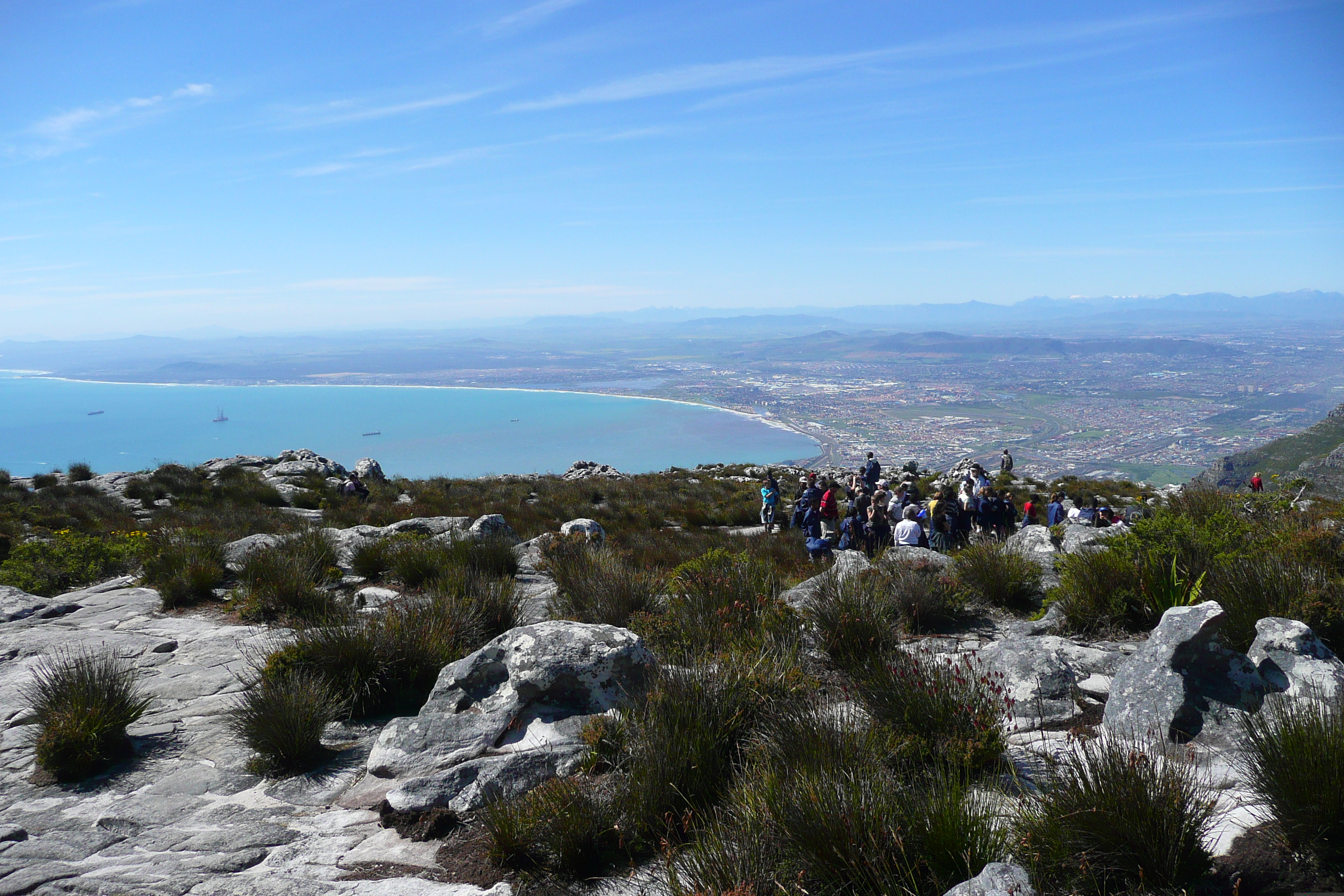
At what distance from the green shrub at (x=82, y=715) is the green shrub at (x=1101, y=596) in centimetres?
796

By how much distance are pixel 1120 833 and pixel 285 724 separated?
489 cm

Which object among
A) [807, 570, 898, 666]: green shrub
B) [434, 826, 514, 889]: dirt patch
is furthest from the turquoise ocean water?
[434, 826, 514, 889]: dirt patch

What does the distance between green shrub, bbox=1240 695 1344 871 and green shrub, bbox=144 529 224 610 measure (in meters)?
10.2

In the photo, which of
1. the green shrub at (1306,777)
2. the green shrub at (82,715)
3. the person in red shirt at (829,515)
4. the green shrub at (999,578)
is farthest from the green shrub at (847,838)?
the person in red shirt at (829,515)

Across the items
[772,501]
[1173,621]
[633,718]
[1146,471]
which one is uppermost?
[1173,621]

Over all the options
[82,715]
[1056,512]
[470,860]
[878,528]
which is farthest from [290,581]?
[1056,512]

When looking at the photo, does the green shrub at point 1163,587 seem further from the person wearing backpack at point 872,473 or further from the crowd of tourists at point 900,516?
the person wearing backpack at point 872,473

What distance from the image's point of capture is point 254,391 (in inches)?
6186

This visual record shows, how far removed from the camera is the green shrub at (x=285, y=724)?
14.5 feet

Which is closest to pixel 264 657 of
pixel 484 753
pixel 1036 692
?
pixel 484 753

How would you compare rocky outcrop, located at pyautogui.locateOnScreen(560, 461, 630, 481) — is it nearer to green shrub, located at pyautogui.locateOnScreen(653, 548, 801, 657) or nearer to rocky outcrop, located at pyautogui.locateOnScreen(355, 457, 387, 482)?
rocky outcrop, located at pyautogui.locateOnScreen(355, 457, 387, 482)

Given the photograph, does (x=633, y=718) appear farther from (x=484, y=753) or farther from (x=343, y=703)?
(x=343, y=703)

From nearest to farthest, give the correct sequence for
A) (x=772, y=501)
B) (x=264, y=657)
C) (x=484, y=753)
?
(x=484, y=753)
(x=264, y=657)
(x=772, y=501)

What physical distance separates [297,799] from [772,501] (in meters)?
12.4
